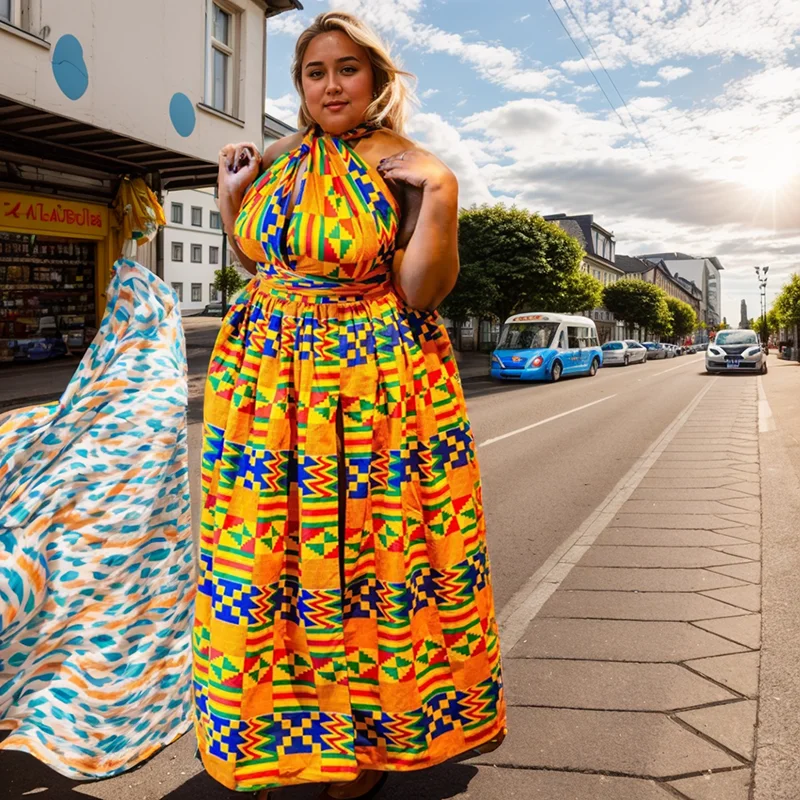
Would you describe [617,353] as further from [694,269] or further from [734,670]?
[694,269]

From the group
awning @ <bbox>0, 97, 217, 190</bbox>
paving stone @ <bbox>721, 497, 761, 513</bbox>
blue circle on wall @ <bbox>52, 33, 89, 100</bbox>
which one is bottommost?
paving stone @ <bbox>721, 497, 761, 513</bbox>

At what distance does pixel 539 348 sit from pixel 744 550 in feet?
59.1

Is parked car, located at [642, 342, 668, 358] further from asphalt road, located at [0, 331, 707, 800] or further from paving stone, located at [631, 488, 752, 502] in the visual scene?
paving stone, located at [631, 488, 752, 502]

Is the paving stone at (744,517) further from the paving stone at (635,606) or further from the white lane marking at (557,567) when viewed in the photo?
the paving stone at (635,606)

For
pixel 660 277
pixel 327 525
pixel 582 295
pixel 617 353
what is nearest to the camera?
pixel 327 525

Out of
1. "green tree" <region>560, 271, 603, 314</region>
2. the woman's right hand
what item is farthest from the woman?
"green tree" <region>560, 271, 603, 314</region>

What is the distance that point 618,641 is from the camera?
3.15m

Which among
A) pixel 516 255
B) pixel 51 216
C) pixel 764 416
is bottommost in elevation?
pixel 764 416

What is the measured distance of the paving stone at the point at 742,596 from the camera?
11.5 feet

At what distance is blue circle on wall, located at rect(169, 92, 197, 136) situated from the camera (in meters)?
13.2

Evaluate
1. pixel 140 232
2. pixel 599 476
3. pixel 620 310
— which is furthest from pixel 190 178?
pixel 620 310

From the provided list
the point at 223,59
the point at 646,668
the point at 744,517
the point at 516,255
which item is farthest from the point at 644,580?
the point at 516,255

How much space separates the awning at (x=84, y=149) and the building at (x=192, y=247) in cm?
3006

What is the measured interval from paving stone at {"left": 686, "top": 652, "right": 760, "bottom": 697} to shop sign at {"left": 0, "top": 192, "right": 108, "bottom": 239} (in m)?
13.0
